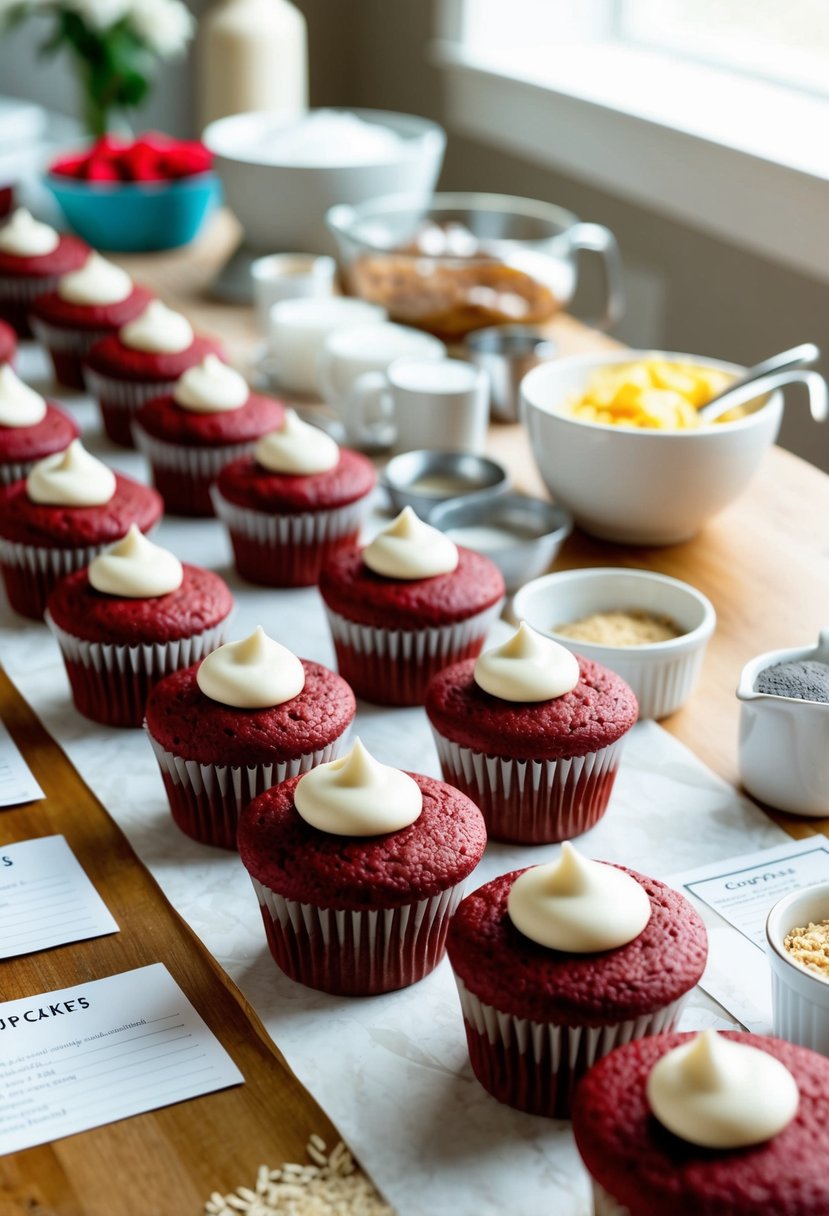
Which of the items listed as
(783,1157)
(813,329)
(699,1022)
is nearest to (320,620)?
(699,1022)

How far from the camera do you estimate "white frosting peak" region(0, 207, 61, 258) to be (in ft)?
7.93

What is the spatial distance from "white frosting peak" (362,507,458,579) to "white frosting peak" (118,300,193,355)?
0.70 metres

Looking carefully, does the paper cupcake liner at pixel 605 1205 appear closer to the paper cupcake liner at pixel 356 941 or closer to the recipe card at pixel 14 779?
the paper cupcake liner at pixel 356 941

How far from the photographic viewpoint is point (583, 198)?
3021mm

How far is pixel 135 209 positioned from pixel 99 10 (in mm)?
402

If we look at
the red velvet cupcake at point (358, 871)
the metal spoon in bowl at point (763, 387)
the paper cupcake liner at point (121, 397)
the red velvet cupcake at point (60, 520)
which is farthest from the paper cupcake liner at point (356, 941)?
the paper cupcake liner at point (121, 397)

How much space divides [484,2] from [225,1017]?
8.09ft

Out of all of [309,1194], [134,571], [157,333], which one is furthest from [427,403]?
[309,1194]

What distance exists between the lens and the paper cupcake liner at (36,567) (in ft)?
5.06

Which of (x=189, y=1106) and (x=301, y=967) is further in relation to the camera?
(x=301, y=967)

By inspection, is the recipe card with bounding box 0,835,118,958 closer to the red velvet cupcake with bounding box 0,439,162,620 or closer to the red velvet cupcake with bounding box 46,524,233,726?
the red velvet cupcake with bounding box 46,524,233,726

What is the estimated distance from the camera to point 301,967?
1.06 metres

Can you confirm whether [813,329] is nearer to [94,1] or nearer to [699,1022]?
[94,1]

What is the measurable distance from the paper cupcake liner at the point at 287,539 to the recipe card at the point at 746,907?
0.65 meters
